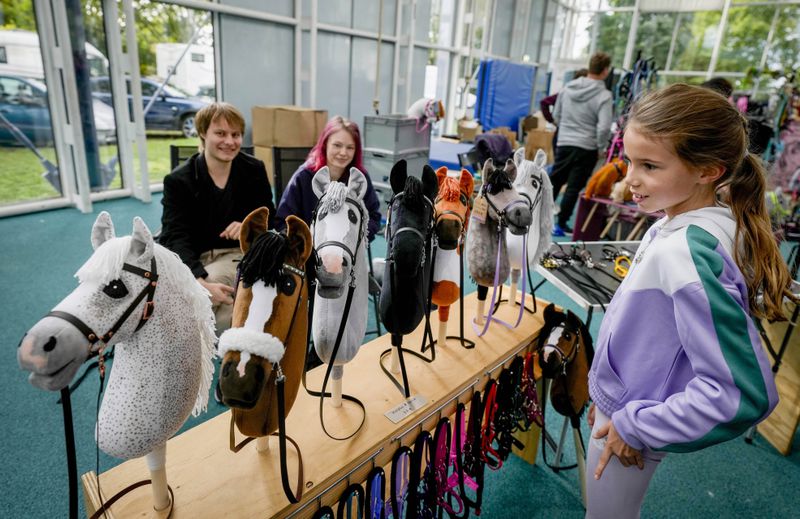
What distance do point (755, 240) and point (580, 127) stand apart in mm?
3968

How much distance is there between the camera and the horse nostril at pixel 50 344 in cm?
63

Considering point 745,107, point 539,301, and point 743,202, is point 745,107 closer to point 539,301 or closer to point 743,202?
point 539,301

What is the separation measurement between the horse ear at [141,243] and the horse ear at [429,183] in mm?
595

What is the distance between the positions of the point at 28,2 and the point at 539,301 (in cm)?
506

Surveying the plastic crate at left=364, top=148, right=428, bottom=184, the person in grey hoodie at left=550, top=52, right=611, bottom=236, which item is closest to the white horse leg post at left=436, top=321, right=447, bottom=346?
the plastic crate at left=364, top=148, right=428, bottom=184

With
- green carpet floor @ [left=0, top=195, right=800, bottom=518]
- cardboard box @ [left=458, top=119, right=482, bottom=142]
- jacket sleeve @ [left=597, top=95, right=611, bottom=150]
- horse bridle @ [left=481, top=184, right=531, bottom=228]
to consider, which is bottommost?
green carpet floor @ [left=0, top=195, right=800, bottom=518]

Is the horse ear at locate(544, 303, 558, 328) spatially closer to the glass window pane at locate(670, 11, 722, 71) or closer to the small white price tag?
the small white price tag

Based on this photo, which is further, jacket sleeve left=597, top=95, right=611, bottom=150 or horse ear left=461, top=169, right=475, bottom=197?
jacket sleeve left=597, top=95, right=611, bottom=150

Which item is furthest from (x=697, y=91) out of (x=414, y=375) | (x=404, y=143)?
(x=404, y=143)

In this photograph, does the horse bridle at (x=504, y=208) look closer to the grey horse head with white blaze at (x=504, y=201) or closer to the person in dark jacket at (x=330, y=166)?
the grey horse head with white blaze at (x=504, y=201)

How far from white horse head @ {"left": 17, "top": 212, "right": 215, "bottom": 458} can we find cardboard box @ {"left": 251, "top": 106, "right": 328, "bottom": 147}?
508cm

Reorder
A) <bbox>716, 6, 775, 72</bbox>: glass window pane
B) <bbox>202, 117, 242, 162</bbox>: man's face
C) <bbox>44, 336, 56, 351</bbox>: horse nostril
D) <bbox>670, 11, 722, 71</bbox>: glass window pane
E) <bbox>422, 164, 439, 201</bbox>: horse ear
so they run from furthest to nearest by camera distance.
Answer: <bbox>670, 11, 722, 71</bbox>: glass window pane
<bbox>716, 6, 775, 72</bbox>: glass window pane
<bbox>202, 117, 242, 162</bbox>: man's face
<bbox>422, 164, 439, 201</bbox>: horse ear
<bbox>44, 336, 56, 351</bbox>: horse nostril

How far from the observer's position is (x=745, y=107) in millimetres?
5918

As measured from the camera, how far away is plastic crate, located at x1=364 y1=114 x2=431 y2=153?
4.36 metres
